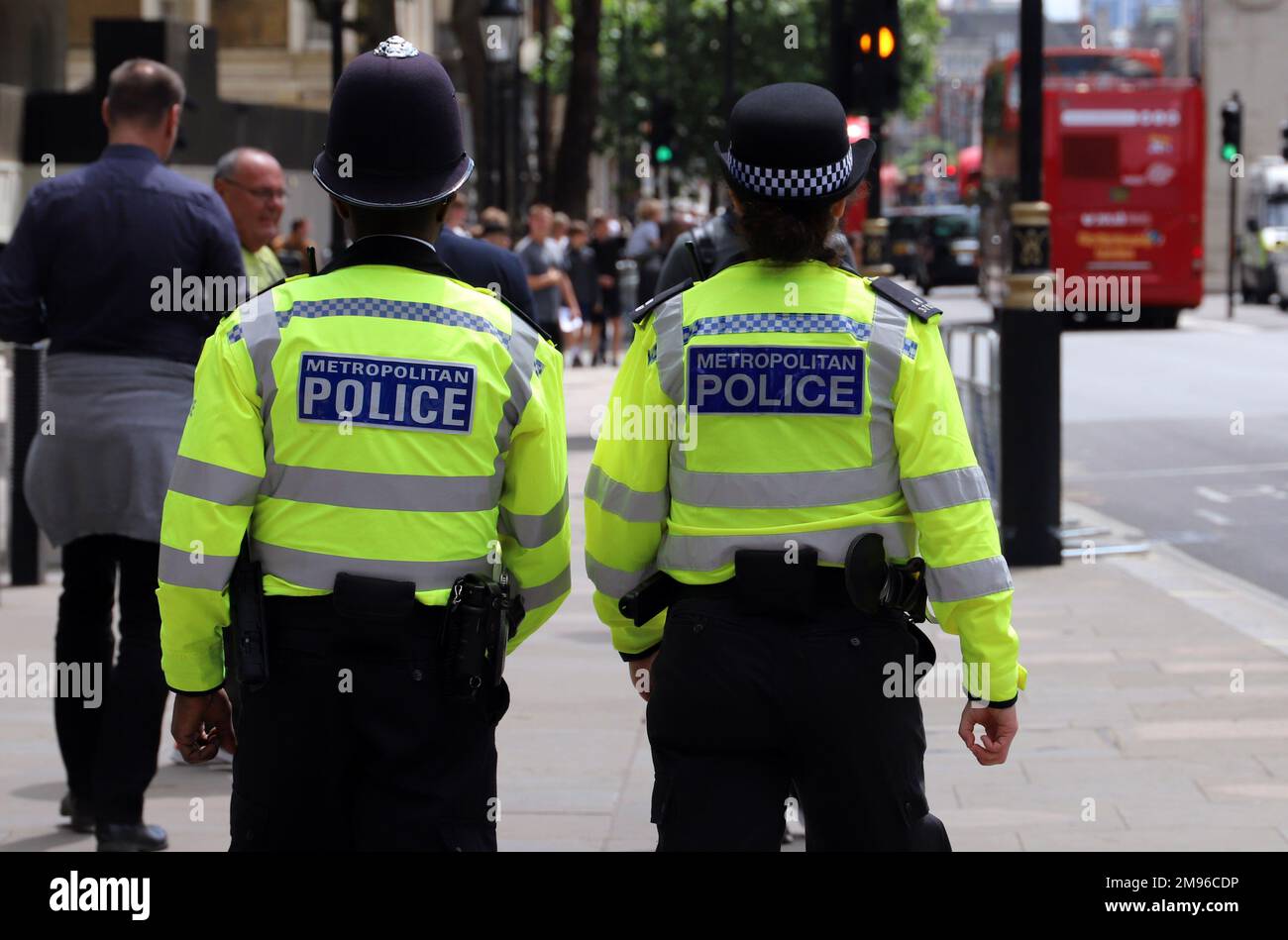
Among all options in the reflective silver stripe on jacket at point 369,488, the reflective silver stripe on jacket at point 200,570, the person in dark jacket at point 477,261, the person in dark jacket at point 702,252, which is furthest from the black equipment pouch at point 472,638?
the person in dark jacket at point 477,261

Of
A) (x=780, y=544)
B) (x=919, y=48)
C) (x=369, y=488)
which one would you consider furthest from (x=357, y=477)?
(x=919, y=48)

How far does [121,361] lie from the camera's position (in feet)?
17.2

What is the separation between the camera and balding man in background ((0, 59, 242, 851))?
17.1ft

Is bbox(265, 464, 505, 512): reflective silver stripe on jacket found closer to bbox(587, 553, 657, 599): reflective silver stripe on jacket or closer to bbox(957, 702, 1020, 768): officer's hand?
bbox(587, 553, 657, 599): reflective silver stripe on jacket

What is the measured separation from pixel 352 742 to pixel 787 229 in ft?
3.51

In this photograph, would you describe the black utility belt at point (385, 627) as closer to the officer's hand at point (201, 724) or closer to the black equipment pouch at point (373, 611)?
the black equipment pouch at point (373, 611)

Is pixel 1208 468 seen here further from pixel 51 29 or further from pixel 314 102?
pixel 314 102

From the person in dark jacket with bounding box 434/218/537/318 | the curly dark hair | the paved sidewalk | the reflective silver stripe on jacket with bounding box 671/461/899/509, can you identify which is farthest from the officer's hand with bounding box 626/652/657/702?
the person in dark jacket with bounding box 434/218/537/318

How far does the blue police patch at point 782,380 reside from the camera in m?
3.38

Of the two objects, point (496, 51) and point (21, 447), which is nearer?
point (21, 447)

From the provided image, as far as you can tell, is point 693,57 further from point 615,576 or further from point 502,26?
point 615,576

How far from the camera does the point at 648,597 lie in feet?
11.6
